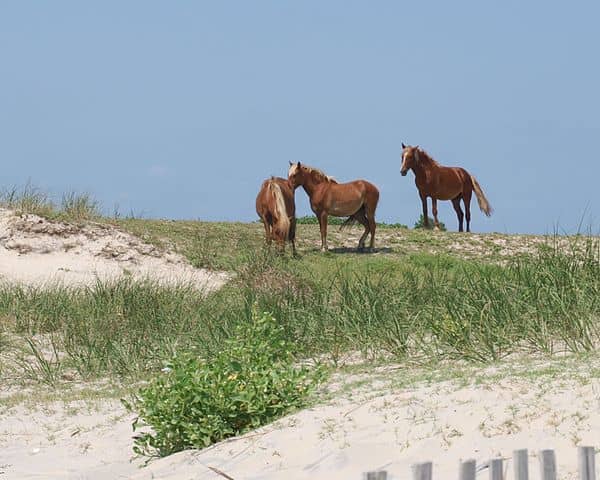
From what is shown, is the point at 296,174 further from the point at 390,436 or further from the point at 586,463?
the point at 586,463

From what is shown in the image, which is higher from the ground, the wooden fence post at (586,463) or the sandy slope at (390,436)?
the wooden fence post at (586,463)

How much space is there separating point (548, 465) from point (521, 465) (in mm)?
144

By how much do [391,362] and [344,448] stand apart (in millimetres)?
3378

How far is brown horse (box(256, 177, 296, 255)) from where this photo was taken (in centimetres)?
2344

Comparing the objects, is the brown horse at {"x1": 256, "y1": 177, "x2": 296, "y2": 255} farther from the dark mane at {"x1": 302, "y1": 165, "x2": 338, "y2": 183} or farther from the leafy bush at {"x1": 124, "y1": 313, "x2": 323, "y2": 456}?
the leafy bush at {"x1": 124, "y1": 313, "x2": 323, "y2": 456}

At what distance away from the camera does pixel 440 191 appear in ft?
99.7

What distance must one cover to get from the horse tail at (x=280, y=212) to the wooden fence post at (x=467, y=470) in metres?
19.2

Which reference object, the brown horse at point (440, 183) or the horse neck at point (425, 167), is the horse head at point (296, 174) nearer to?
the brown horse at point (440, 183)

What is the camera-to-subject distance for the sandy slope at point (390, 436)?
691cm

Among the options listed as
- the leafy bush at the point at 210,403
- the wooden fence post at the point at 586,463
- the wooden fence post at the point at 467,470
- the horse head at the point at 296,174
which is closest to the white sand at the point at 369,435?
the leafy bush at the point at 210,403

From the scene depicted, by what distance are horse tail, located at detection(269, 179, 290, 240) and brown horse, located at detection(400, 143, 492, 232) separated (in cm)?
646

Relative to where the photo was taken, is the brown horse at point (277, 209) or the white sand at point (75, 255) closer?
the white sand at point (75, 255)

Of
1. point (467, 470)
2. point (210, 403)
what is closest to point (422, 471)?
point (467, 470)

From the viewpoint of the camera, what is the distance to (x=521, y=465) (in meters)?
4.41
